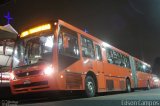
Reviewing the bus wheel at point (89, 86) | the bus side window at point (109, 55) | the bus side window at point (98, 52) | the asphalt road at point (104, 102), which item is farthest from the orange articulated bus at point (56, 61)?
the bus side window at point (109, 55)

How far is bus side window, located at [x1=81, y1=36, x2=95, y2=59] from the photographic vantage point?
41.6 feet

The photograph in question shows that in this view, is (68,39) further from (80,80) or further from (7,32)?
(7,32)

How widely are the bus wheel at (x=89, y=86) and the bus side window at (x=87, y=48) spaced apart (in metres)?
1.08

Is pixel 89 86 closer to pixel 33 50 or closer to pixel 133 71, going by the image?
pixel 33 50

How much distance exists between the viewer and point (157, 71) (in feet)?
409

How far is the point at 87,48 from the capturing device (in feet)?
43.2

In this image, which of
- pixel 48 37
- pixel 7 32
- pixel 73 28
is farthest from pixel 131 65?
pixel 48 37

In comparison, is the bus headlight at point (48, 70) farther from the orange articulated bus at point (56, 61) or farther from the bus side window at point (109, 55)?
the bus side window at point (109, 55)

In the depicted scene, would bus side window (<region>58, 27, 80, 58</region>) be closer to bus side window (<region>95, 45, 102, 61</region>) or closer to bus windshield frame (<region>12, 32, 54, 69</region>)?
bus windshield frame (<region>12, 32, 54, 69</region>)

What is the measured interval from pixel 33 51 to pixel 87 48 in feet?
9.18

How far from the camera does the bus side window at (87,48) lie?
12688 mm

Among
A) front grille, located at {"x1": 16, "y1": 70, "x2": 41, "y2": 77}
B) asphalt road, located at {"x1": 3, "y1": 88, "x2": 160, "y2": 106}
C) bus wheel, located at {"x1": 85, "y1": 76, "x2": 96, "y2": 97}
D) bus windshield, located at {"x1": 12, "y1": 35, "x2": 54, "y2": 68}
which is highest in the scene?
bus windshield, located at {"x1": 12, "y1": 35, "x2": 54, "y2": 68}

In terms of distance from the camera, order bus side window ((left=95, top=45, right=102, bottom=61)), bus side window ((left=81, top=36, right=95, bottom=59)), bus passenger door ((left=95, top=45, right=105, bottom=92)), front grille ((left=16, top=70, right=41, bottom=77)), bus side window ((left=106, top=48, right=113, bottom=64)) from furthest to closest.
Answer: bus side window ((left=106, top=48, right=113, bottom=64)), bus side window ((left=95, top=45, right=102, bottom=61)), bus passenger door ((left=95, top=45, right=105, bottom=92)), bus side window ((left=81, top=36, right=95, bottom=59)), front grille ((left=16, top=70, right=41, bottom=77))

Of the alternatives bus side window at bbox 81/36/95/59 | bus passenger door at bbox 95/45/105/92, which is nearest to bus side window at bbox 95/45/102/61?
bus passenger door at bbox 95/45/105/92
